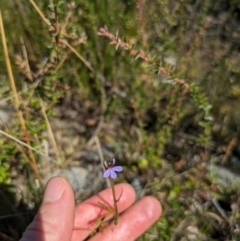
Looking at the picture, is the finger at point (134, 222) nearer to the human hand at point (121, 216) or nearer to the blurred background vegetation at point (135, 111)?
the human hand at point (121, 216)

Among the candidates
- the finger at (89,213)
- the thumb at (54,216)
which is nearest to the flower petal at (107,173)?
the thumb at (54,216)

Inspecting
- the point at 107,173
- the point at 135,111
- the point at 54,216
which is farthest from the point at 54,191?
the point at 135,111

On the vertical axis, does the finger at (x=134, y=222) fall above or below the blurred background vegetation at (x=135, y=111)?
below

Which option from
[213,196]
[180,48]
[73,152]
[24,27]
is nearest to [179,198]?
[213,196]

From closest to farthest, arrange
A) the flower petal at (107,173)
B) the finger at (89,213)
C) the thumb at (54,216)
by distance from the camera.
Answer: the flower petal at (107,173) → the thumb at (54,216) → the finger at (89,213)

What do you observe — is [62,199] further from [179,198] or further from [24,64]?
[179,198]

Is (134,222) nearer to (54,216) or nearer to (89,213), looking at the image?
(89,213)
